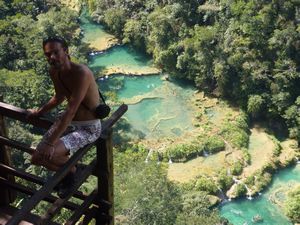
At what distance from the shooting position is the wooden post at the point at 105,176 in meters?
3.03

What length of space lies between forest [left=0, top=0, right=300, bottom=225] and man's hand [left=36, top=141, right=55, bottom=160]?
1101cm

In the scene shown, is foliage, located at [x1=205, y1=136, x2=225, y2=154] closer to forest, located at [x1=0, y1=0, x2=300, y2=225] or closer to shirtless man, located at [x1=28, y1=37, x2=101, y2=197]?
forest, located at [x1=0, y1=0, x2=300, y2=225]

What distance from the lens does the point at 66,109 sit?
9.70ft

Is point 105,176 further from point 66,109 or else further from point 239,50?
point 239,50

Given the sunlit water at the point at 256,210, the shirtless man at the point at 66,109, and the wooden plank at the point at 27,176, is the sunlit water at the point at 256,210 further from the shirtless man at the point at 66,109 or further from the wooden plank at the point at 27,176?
the shirtless man at the point at 66,109

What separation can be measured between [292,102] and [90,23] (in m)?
12.6

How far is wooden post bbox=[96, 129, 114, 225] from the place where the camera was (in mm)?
3029

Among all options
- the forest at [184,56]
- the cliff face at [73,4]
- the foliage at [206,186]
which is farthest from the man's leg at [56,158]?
the cliff face at [73,4]

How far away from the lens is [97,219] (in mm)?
3309

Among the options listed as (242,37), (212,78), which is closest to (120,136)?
(212,78)

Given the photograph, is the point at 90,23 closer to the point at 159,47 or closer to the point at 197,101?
the point at 159,47

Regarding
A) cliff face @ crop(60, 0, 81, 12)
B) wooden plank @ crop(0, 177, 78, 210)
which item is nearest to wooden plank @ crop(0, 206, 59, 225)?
wooden plank @ crop(0, 177, 78, 210)

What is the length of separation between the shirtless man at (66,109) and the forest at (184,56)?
35.7ft

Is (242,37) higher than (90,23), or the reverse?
(242,37)
